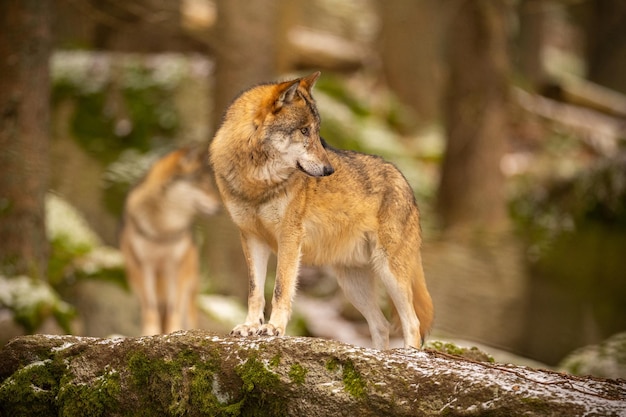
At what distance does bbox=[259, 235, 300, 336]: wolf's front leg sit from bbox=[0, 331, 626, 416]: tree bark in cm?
58

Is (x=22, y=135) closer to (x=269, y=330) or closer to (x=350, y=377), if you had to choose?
(x=269, y=330)

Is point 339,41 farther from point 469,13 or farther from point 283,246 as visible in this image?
point 283,246

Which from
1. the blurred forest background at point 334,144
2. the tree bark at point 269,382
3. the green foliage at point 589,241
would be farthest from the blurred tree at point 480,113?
the tree bark at point 269,382

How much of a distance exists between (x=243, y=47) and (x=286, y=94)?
17.6ft

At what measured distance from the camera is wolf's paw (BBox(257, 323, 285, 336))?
14.7 feet

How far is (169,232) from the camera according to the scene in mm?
9375

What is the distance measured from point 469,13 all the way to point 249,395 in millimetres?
9587

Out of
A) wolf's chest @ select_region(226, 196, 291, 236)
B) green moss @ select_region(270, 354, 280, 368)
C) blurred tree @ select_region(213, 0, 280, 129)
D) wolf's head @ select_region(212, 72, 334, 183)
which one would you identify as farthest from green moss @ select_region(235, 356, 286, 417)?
blurred tree @ select_region(213, 0, 280, 129)

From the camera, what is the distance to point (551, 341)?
10.5 metres

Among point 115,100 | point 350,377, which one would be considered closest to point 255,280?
point 350,377

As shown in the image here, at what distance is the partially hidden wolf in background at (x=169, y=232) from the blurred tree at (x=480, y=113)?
4622mm

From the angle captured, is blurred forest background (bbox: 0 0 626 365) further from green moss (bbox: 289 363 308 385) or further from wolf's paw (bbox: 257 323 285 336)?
green moss (bbox: 289 363 308 385)

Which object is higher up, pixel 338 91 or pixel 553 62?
pixel 553 62

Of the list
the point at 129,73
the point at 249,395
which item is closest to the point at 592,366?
the point at 249,395
